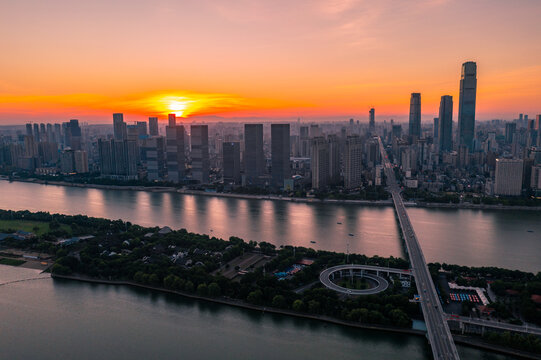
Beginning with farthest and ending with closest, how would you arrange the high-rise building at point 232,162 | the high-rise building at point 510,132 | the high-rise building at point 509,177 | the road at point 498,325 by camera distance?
the high-rise building at point 510,132 → the high-rise building at point 232,162 → the high-rise building at point 509,177 → the road at point 498,325

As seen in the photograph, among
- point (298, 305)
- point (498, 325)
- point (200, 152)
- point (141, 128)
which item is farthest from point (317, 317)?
point (141, 128)

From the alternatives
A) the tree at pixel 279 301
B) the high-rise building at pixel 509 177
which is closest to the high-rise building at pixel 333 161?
the high-rise building at pixel 509 177

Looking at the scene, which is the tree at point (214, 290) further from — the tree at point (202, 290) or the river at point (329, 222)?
the river at point (329, 222)

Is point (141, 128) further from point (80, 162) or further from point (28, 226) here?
point (28, 226)

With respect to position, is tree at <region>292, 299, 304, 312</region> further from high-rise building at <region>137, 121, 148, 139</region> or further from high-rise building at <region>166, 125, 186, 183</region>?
high-rise building at <region>137, 121, 148, 139</region>

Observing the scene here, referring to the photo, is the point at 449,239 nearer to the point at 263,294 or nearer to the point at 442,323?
the point at 442,323

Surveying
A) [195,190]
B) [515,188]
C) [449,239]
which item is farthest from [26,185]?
[515,188]

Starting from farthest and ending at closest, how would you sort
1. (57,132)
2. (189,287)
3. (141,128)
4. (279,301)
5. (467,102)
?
(57,132) → (141,128) → (467,102) → (189,287) → (279,301)
